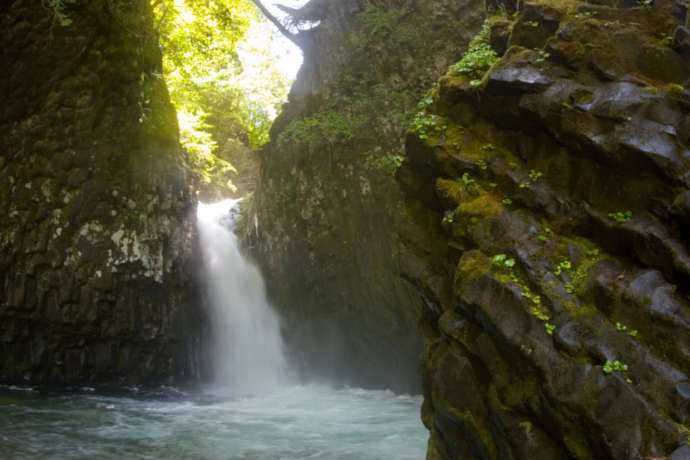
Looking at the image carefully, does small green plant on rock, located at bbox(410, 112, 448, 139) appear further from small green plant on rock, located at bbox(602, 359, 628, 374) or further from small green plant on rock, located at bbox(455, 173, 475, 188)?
small green plant on rock, located at bbox(602, 359, 628, 374)

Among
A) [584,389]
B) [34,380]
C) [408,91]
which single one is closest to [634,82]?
[584,389]

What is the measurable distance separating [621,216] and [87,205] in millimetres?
9735

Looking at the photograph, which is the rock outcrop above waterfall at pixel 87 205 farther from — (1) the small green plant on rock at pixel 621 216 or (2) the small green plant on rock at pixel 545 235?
(1) the small green plant on rock at pixel 621 216

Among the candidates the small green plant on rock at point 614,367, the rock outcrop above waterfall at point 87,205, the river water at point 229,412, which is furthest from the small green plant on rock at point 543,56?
the rock outcrop above waterfall at point 87,205

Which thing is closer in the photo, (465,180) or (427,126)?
(465,180)

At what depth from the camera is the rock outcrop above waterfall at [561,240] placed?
347cm

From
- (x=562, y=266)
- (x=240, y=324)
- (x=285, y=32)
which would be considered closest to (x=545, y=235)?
(x=562, y=266)

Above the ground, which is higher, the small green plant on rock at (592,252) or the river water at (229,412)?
the small green plant on rock at (592,252)

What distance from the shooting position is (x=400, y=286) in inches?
411

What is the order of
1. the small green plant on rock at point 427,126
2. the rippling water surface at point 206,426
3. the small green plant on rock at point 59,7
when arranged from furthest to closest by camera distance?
the small green plant on rock at point 59,7 → the rippling water surface at point 206,426 → the small green plant on rock at point 427,126

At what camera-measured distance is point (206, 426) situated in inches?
324

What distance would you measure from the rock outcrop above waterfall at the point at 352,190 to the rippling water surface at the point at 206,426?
1339 millimetres

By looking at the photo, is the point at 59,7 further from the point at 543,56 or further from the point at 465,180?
the point at 543,56

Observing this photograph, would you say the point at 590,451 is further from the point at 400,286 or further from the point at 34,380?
the point at 34,380
